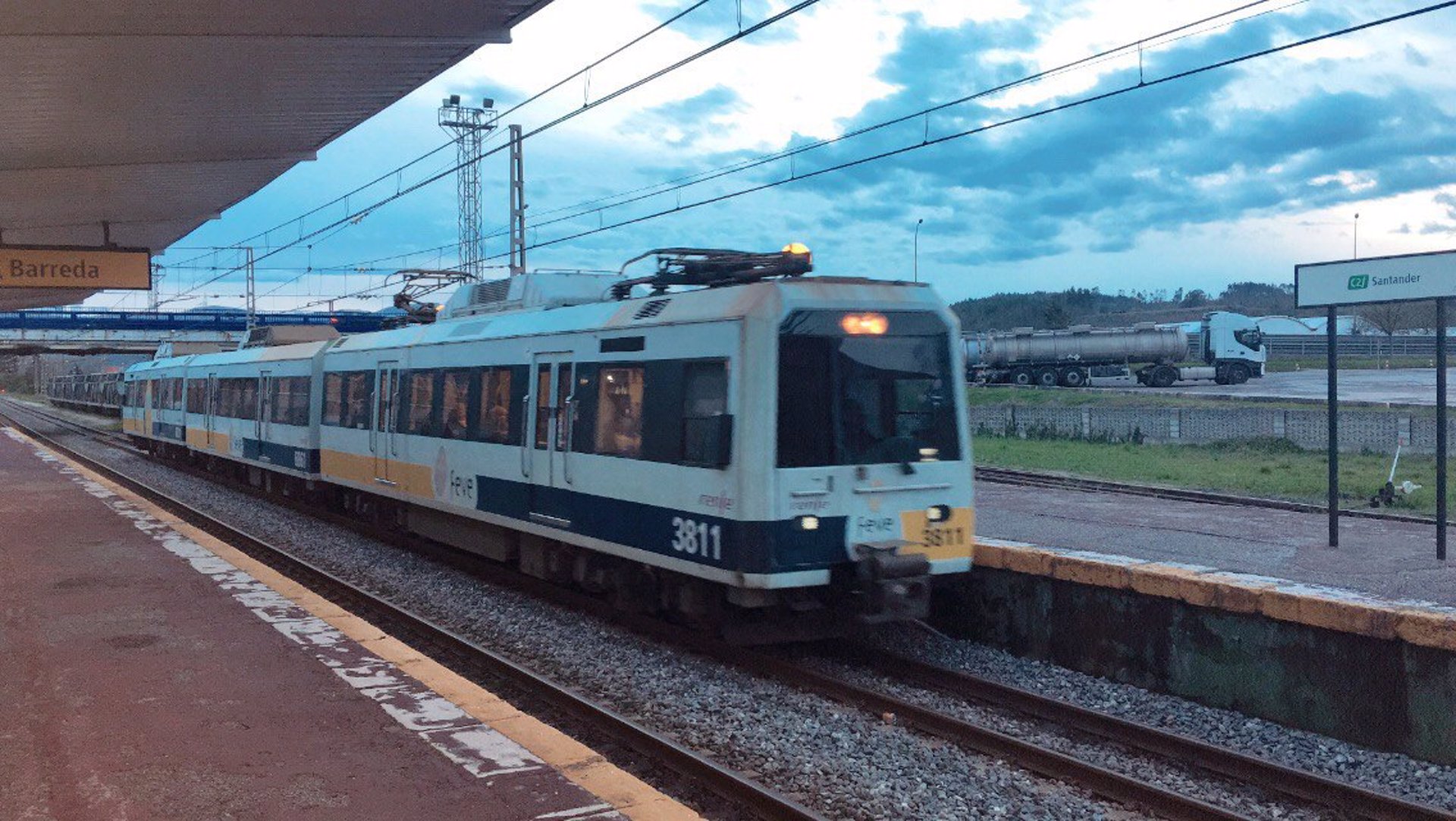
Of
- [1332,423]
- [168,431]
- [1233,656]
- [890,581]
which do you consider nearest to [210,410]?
[168,431]

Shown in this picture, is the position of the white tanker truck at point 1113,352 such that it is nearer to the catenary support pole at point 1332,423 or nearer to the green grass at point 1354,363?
the green grass at point 1354,363

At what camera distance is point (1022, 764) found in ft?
22.1

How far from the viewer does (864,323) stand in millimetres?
8734

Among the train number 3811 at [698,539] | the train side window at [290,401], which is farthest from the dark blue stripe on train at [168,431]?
the train number 3811 at [698,539]

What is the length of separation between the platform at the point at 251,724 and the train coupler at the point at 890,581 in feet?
9.80

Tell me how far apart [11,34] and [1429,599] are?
12.3 m

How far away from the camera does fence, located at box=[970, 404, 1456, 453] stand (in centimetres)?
2608

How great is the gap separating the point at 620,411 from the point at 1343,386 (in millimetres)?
42678

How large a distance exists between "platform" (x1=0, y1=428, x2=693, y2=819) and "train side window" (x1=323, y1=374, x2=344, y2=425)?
6.66 metres

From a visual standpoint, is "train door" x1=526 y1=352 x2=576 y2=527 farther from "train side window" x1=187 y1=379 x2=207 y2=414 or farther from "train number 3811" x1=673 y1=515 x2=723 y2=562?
"train side window" x1=187 y1=379 x2=207 y2=414

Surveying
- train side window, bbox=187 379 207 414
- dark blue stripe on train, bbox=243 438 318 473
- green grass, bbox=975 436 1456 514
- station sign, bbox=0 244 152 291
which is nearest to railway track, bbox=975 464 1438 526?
green grass, bbox=975 436 1456 514

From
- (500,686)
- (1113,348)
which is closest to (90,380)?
(1113,348)

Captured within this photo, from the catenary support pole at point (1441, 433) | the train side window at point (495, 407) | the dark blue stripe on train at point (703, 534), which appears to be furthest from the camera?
the train side window at point (495, 407)

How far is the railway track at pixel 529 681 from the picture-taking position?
6066 millimetres
